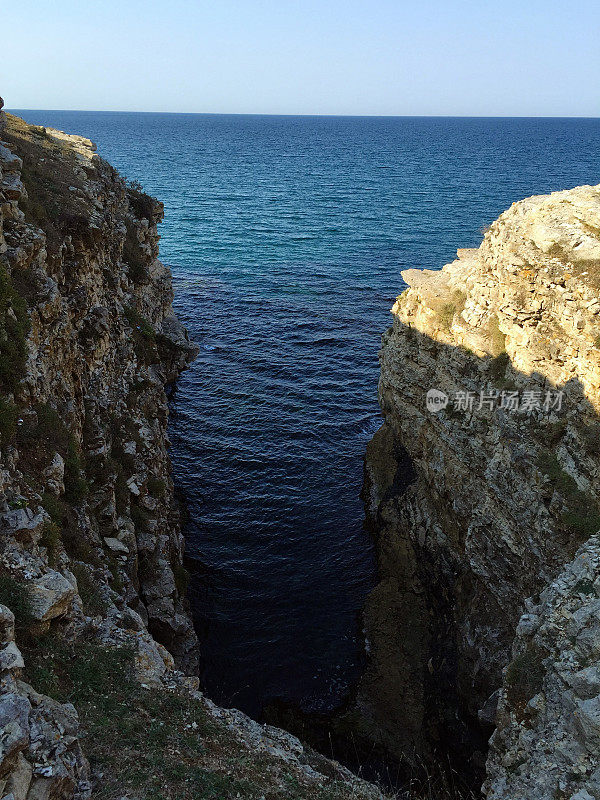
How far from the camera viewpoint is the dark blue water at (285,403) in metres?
27.1

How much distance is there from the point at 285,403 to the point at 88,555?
27.3m

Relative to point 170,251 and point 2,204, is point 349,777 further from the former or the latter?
point 170,251

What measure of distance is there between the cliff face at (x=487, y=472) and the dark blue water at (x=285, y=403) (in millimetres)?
3034

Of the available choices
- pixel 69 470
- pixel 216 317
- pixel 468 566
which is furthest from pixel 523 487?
pixel 216 317

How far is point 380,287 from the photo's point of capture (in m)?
63.4

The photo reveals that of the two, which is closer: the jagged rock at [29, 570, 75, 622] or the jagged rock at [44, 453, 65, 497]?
the jagged rock at [29, 570, 75, 622]

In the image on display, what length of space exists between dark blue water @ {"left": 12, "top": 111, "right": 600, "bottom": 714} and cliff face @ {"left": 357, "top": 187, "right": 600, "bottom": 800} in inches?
119

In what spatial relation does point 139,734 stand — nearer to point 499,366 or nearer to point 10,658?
point 10,658

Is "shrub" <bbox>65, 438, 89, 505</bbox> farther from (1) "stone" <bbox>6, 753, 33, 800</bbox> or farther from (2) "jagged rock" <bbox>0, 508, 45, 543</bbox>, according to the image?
(1) "stone" <bbox>6, 753, 33, 800</bbox>

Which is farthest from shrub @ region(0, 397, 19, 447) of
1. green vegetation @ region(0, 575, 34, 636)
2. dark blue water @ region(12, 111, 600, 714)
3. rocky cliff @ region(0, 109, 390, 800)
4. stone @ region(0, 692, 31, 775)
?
dark blue water @ region(12, 111, 600, 714)

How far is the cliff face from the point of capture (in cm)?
1912

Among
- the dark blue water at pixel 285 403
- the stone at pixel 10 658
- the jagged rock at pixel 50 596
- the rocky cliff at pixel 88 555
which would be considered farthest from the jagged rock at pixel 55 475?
the dark blue water at pixel 285 403

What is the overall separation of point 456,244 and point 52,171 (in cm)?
5945

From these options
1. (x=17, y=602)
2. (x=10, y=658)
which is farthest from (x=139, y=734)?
(x=17, y=602)
